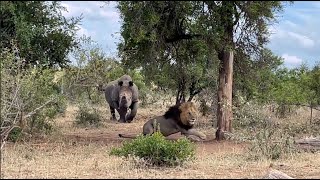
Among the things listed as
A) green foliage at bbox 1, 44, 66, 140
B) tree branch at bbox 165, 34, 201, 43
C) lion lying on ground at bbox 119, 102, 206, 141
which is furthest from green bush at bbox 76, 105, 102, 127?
tree branch at bbox 165, 34, 201, 43

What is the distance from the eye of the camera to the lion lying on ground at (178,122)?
17422 mm

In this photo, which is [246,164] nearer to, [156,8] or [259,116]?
[259,116]

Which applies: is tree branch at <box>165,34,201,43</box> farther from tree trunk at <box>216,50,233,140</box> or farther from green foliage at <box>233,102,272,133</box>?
green foliage at <box>233,102,272,133</box>

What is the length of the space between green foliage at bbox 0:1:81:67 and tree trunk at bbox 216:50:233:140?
14.6 ft

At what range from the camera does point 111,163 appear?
11453mm

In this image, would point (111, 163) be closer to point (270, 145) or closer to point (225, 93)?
point (270, 145)

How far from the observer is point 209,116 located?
27047 mm

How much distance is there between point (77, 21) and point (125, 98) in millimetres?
8573

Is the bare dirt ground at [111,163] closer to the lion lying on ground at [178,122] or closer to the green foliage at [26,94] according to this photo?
the green foliage at [26,94]

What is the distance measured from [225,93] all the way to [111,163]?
689 cm

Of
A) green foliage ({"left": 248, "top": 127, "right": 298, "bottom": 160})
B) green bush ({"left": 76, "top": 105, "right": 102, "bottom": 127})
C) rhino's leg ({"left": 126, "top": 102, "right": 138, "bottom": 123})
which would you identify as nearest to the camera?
green foliage ({"left": 248, "top": 127, "right": 298, "bottom": 160})

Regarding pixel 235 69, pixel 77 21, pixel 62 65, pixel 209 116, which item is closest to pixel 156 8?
pixel 77 21

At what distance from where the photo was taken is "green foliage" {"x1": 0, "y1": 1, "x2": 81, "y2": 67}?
1477 centimetres

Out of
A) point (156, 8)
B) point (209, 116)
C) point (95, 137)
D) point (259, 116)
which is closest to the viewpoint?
point (259, 116)
